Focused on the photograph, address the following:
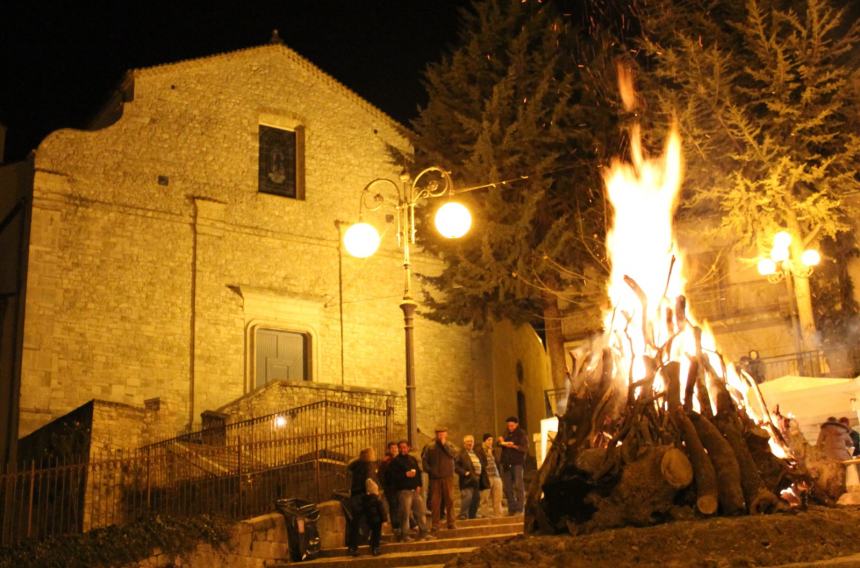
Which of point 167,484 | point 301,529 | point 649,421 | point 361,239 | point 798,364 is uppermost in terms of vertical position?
point 361,239

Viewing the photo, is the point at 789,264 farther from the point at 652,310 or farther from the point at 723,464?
the point at 723,464

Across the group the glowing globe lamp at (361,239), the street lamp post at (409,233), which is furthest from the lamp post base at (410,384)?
the glowing globe lamp at (361,239)

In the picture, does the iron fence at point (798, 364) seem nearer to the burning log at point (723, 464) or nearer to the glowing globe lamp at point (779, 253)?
the glowing globe lamp at point (779, 253)

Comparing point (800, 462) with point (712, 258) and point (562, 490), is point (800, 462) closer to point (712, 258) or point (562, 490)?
point (562, 490)

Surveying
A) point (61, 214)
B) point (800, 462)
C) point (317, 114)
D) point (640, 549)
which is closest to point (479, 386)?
point (317, 114)

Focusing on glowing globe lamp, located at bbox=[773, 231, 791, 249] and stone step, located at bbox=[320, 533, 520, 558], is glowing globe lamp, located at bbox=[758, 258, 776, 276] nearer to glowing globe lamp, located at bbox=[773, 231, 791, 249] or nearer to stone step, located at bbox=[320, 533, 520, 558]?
glowing globe lamp, located at bbox=[773, 231, 791, 249]

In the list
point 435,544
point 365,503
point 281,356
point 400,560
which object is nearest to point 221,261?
point 281,356

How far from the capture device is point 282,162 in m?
29.0

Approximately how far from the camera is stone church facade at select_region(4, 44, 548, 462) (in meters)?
24.2

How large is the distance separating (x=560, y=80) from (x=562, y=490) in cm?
1807

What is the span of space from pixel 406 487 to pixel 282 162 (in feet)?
53.5

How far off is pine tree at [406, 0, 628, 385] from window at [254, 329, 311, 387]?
3.67 meters

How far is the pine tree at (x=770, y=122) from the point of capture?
22.8 m

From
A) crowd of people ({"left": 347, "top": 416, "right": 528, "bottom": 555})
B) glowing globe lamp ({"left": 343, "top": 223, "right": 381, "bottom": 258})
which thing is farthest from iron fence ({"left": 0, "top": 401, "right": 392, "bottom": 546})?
glowing globe lamp ({"left": 343, "top": 223, "right": 381, "bottom": 258})
